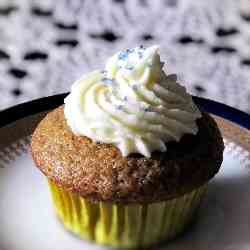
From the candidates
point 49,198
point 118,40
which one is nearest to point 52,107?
point 49,198

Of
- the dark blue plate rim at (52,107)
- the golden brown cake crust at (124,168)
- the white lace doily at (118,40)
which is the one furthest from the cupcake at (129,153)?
the white lace doily at (118,40)

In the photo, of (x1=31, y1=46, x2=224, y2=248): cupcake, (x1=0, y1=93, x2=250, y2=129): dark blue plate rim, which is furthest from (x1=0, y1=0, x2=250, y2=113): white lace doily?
(x1=31, y1=46, x2=224, y2=248): cupcake

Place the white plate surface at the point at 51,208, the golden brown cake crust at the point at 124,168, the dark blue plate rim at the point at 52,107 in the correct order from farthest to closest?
1. the dark blue plate rim at the point at 52,107
2. the white plate surface at the point at 51,208
3. the golden brown cake crust at the point at 124,168

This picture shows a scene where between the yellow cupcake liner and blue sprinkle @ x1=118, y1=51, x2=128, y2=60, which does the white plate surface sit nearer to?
the yellow cupcake liner

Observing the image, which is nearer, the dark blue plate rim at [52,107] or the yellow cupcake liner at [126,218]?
the yellow cupcake liner at [126,218]

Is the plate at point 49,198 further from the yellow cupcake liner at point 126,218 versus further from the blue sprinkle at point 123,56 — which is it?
the blue sprinkle at point 123,56

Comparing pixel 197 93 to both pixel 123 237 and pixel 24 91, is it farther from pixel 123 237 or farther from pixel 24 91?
pixel 123 237
